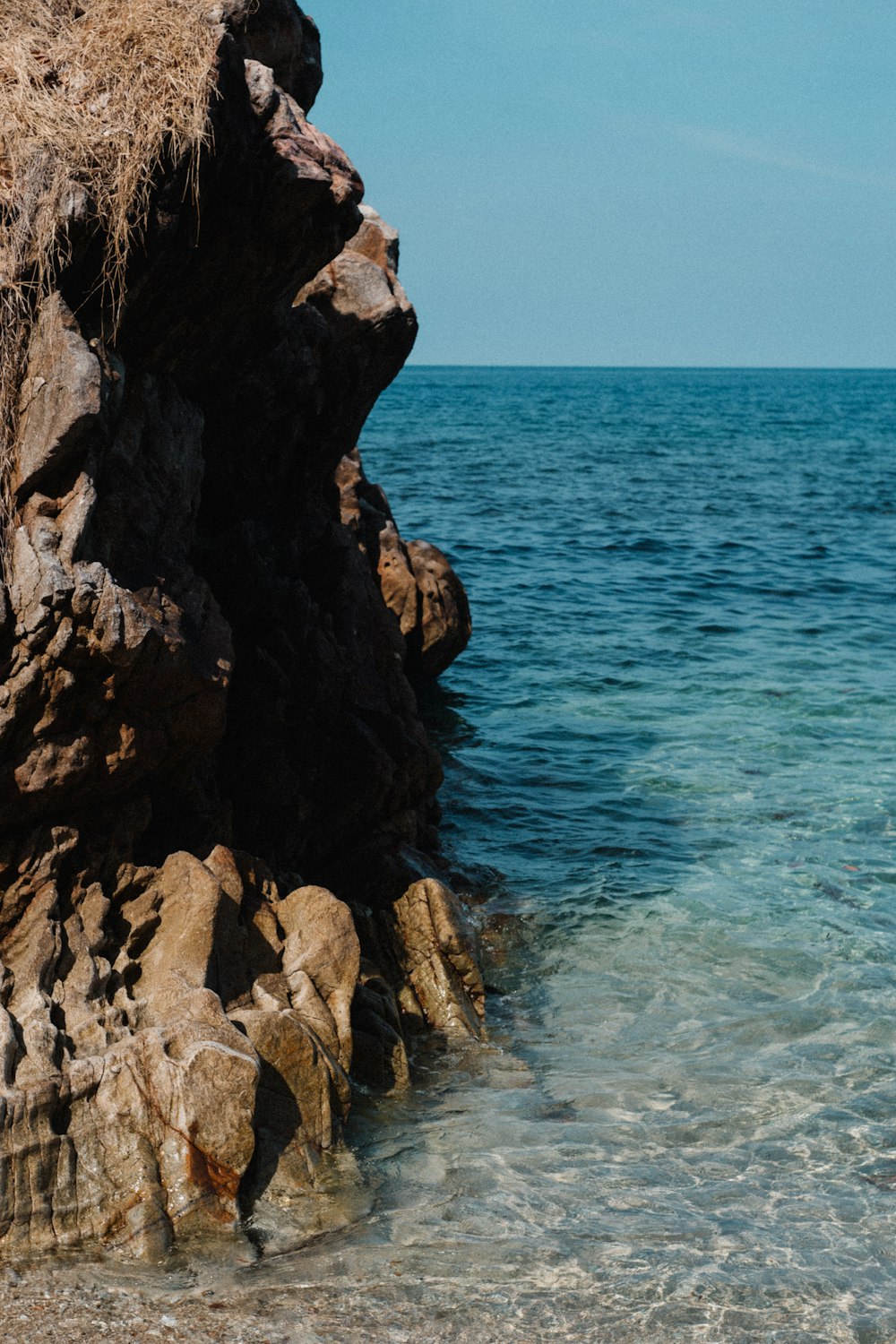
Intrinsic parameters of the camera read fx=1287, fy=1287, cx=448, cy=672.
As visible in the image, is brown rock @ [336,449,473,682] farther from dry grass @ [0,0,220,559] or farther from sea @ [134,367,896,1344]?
dry grass @ [0,0,220,559]

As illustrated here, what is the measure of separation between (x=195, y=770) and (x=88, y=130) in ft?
14.9

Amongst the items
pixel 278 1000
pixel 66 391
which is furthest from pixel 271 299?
pixel 278 1000

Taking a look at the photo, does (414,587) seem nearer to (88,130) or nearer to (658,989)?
(658,989)

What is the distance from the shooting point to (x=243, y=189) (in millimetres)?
9281

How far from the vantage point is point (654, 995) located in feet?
37.3

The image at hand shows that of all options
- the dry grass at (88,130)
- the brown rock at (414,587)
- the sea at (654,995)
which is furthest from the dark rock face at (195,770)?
the brown rock at (414,587)

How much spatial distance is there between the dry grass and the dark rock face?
0.47ft

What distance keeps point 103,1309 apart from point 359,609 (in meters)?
8.43

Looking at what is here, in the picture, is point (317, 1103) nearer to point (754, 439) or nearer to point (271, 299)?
point (271, 299)

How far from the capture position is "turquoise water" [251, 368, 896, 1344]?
23.8 feet

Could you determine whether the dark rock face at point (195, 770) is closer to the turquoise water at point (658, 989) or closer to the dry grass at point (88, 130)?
the dry grass at point (88, 130)

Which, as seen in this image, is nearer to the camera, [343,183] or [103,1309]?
[103,1309]

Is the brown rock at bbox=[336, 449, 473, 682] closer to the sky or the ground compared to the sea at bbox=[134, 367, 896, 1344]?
closer to the sky

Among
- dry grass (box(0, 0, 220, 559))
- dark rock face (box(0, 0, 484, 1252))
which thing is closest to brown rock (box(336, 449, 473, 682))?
dark rock face (box(0, 0, 484, 1252))
